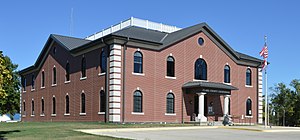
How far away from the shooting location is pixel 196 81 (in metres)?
38.6

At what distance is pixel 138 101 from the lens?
114ft

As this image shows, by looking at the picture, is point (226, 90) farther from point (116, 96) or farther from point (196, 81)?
point (116, 96)

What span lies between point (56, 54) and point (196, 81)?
16.2 m

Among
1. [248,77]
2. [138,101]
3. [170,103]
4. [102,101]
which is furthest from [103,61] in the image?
[248,77]

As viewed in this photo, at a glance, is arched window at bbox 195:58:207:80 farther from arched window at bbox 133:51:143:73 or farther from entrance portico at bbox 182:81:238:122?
arched window at bbox 133:51:143:73

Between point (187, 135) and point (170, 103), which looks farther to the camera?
point (170, 103)

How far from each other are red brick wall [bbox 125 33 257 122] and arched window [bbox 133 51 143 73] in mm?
299

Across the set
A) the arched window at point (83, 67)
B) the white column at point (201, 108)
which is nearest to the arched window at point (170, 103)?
the white column at point (201, 108)

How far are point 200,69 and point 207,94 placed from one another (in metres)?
2.44

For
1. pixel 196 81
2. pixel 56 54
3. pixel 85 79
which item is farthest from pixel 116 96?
pixel 56 54

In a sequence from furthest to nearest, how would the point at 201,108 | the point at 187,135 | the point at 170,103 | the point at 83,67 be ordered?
the point at 83,67 → the point at 170,103 → the point at 201,108 → the point at 187,135

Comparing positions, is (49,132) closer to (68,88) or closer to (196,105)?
(196,105)

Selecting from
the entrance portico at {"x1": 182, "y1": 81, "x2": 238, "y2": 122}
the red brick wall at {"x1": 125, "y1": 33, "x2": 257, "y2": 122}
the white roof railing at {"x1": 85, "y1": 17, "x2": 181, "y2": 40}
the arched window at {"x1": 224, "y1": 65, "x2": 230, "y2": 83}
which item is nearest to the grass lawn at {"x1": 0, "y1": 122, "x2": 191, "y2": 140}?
the red brick wall at {"x1": 125, "y1": 33, "x2": 257, "y2": 122}

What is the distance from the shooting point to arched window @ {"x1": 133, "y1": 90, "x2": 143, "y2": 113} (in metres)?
34.4
